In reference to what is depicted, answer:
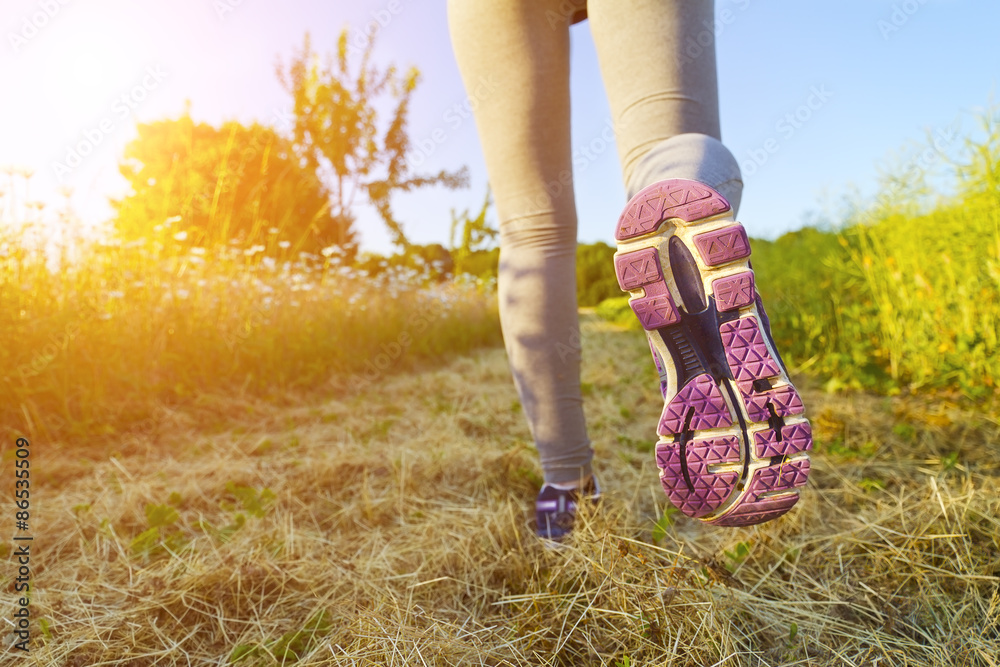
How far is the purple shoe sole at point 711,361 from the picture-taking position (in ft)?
Result: 2.16

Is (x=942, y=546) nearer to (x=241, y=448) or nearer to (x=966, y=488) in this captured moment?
(x=966, y=488)

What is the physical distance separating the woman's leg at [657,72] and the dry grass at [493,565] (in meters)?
0.62

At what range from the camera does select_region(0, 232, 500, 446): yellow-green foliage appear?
2041 mm

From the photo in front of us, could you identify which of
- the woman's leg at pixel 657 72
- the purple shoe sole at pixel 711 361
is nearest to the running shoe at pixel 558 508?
the purple shoe sole at pixel 711 361

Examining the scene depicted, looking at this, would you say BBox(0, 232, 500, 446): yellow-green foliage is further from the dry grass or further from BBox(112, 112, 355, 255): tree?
BBox(112, 112, 355, 255): tree

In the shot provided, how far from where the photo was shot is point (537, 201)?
1.13 m

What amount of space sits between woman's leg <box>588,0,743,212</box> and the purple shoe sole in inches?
5.6

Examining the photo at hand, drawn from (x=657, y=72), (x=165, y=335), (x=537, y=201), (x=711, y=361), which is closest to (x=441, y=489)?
(x=537, y=201)

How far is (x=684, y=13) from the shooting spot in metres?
0.84

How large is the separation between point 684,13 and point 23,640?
4.76ft

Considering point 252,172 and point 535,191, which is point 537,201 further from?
point 252,172

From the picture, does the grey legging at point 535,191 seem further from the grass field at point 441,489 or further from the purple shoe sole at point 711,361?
the purple shoe sole at point 711,361

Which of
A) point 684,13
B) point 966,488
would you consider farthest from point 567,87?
point 966,488

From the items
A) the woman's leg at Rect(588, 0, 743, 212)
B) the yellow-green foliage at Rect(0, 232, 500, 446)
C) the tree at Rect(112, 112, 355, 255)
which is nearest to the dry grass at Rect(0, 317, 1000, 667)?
the yellow-green foliage at Rect(0, 232, 500, 446)
